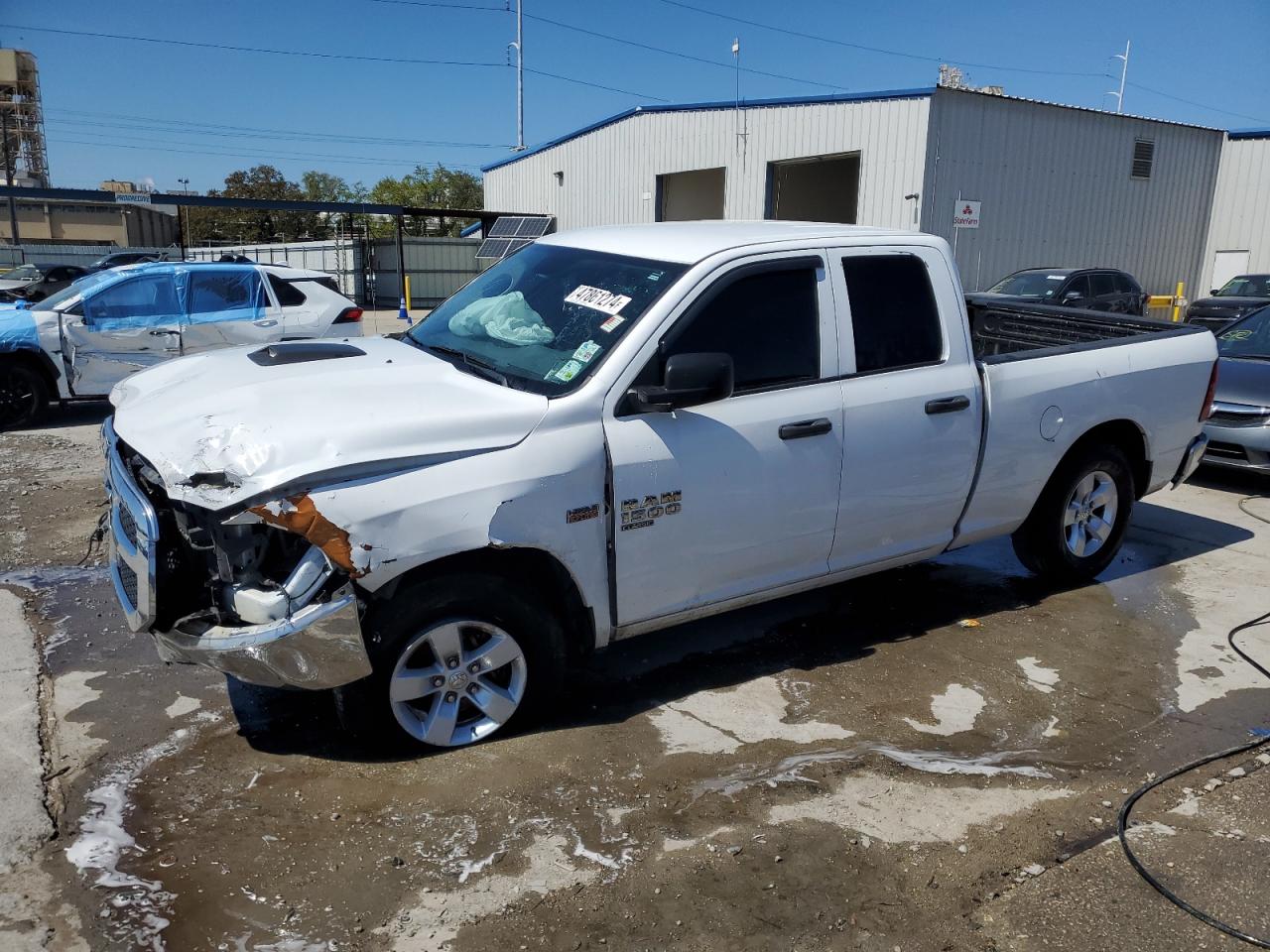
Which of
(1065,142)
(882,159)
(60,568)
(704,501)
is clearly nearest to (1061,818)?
(704,501)

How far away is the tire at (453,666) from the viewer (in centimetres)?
361

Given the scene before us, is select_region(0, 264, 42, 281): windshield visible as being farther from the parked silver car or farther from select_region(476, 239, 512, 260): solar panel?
the parked silver car

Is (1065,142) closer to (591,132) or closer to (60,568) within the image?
(591,132)

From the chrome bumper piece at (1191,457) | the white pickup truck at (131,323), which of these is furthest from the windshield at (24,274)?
the chrome bumper piece at (1191,457)

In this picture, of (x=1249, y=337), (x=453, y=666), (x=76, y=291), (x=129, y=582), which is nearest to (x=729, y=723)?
(x=453, y=666)

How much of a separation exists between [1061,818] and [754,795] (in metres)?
1.11

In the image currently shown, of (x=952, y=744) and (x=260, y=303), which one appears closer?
(x=952, y=744)

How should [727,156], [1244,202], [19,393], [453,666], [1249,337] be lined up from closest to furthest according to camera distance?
[453,666], [1249,337], [19,393], [727,156], [1244,202]

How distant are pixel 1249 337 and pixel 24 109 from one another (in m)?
92.8

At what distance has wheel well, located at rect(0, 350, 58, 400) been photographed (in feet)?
32.6

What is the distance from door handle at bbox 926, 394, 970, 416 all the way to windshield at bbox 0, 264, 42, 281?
25945mm

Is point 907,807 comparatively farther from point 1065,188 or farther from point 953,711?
point 1065,188

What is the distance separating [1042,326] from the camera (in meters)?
6.82

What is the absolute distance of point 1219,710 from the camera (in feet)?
15.2
